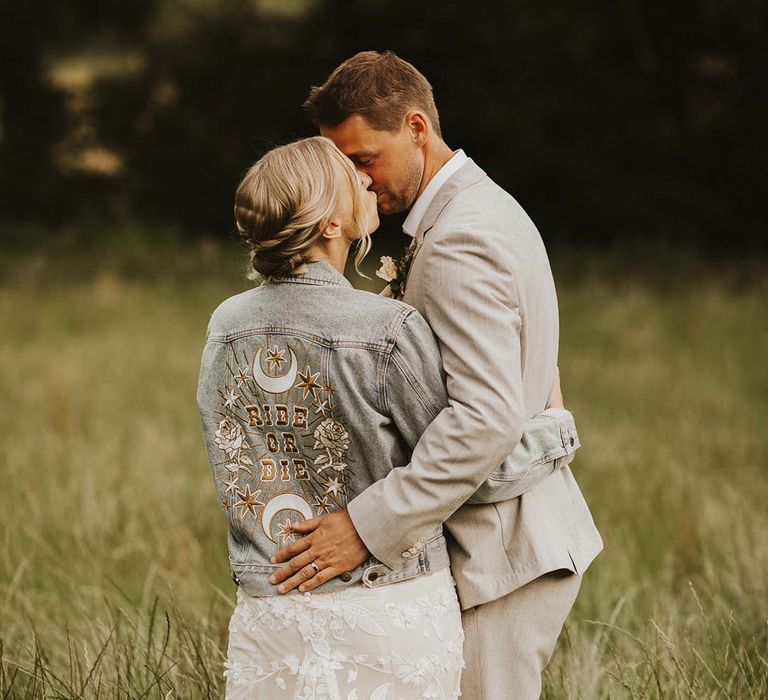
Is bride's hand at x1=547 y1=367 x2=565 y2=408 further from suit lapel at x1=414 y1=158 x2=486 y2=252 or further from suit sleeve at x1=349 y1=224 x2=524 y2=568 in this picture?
suit lapel at x1=414 y1=158 x2=486 y2=252

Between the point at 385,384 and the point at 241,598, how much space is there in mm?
569

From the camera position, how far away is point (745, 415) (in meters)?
7.64

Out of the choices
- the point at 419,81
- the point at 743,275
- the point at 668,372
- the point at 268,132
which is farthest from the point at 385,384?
the point at 268,132

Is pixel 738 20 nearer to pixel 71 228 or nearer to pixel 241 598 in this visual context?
pixel 71 228

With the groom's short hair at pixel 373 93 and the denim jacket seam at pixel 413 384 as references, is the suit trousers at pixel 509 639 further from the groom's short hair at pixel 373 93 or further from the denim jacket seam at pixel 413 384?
the groom's short hair at pixel 373 93

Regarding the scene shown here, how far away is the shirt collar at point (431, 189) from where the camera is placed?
7.47 feet

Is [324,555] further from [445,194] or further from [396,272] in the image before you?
[445,194]

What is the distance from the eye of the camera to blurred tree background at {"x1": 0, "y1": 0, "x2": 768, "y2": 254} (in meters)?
19.5

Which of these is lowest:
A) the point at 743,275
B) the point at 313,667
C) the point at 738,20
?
the point at 313,667

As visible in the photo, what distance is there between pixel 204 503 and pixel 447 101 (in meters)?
→ 15.8

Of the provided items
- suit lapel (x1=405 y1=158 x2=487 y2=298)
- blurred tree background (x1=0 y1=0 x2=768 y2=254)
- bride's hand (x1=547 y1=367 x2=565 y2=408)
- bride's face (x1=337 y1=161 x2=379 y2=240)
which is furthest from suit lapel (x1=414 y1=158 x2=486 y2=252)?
blurred tree background (x1=0 y1=0 x2=768 y2=254)

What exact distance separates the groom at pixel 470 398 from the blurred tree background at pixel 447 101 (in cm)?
1766

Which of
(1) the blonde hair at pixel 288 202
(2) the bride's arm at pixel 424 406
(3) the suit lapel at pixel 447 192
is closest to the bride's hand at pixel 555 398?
(2) the bride's arm at pixel 424 406

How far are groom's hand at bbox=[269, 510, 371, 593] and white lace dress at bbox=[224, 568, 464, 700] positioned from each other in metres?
0.04
